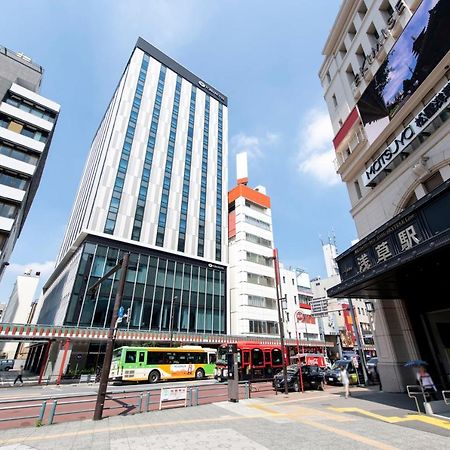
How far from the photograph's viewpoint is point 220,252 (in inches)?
2000

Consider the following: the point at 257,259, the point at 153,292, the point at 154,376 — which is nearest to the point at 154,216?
the point at 153,292

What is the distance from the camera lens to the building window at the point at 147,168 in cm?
4188

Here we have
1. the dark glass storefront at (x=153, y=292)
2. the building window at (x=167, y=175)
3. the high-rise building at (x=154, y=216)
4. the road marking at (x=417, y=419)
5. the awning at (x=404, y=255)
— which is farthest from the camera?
the building window at (x=167, y=175)

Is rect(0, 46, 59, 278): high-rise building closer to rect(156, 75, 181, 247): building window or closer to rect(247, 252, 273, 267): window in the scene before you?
rect(156, 75, 181, 247): building window

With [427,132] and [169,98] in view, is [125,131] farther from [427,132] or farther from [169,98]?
[427,132]

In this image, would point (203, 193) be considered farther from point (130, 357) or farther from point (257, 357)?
point (130, 357)

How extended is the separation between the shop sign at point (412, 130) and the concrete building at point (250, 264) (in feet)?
94.1

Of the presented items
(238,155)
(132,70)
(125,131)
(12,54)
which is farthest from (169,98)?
(12,54)

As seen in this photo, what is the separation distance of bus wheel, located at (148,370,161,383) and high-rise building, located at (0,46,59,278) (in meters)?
21.8

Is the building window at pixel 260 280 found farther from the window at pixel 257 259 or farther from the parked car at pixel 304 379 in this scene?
the parked car at pixel 304 379

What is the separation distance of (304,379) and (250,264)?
3113 centimetres

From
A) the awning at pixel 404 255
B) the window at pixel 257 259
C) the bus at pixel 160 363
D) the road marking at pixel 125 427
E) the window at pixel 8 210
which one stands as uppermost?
the window at pixel 257 259

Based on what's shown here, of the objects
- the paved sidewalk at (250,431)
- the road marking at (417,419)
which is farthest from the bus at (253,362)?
the road marking at (417,419)

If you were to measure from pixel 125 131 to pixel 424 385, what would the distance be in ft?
159
